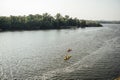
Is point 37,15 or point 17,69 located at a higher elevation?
point 37,15

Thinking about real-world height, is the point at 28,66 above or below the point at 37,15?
below

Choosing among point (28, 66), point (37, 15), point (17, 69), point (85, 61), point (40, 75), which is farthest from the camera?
point (37, 15)

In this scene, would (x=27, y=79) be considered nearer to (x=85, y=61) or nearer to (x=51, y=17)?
(x=85, y=61)

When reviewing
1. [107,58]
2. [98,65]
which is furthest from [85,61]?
[107,58]

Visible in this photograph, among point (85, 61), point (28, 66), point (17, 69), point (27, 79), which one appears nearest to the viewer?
point (27, 79)

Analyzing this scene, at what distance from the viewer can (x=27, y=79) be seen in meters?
31.8

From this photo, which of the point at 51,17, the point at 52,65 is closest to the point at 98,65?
the point at 52,65

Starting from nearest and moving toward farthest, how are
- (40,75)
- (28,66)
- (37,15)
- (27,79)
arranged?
(27,79) < (40,75) < (28,66) < (37,15)

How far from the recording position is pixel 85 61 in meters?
44.9

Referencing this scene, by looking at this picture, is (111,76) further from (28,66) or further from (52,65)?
(28,66)

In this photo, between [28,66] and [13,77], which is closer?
[13,77]

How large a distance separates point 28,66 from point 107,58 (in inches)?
940

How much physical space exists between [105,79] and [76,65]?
1020 cm

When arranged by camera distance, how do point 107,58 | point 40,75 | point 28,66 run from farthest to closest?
Result: point 107,58
point 28,66
point 40,75
